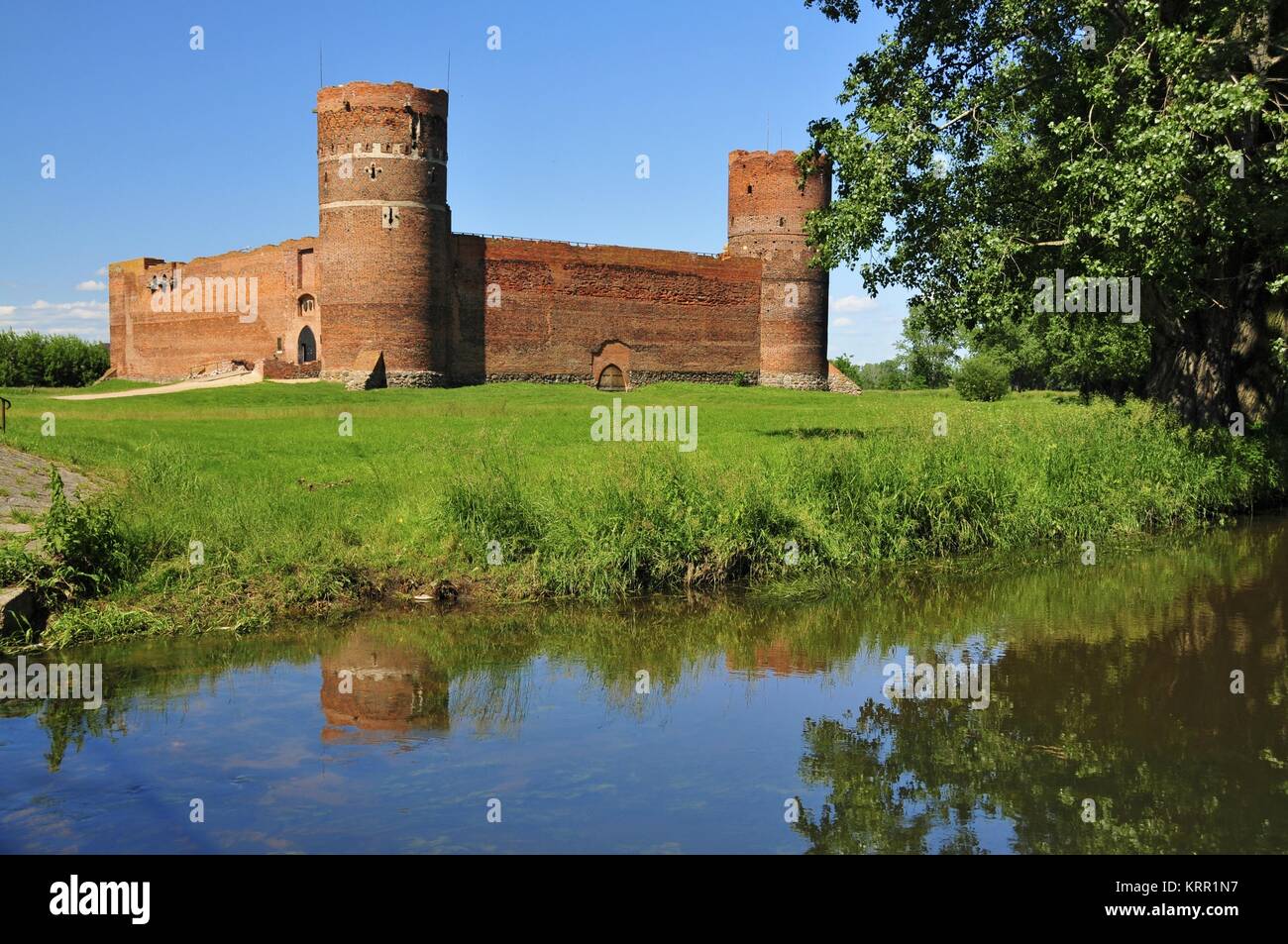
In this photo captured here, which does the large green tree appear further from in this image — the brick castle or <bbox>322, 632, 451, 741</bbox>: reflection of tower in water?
the brick castle

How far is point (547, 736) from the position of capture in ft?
20.8

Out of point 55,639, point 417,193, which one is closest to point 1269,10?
point 55,639

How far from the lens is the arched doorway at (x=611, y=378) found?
47156 mm

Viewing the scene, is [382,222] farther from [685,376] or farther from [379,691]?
[379,691]

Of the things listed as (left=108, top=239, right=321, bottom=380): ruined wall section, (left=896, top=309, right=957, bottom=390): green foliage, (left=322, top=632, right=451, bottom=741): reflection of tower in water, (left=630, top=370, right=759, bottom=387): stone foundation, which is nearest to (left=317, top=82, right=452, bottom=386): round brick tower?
(left=108, top=239, right=321, bottom=380): ruined wall section

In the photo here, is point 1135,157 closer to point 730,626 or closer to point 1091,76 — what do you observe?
point 1091,76

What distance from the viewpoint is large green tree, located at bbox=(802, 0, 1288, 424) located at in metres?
13.6

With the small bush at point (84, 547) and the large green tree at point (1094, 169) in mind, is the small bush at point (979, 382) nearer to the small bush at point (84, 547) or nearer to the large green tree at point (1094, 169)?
the large green tree at point (1094, 169)

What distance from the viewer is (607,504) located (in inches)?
401

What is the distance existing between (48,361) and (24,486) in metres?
58.1

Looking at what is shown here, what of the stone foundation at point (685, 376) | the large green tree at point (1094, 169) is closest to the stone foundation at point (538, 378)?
the stone foundation at point (685, 376)

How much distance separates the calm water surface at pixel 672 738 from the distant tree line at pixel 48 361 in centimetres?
6073

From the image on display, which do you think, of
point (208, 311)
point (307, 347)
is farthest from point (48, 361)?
point (307, 347)

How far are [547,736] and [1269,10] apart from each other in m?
14.7
